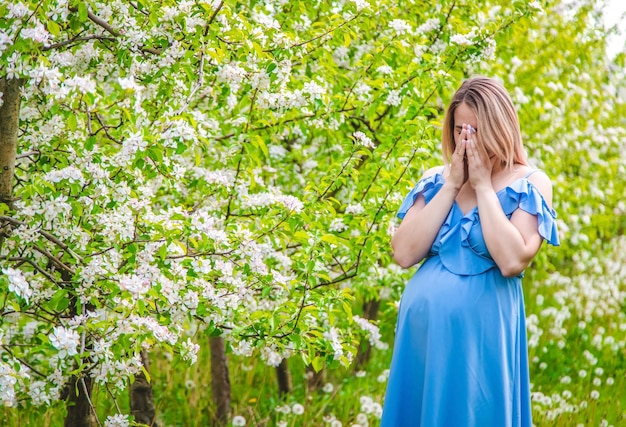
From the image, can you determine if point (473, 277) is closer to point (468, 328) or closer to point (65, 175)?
point (468, 328)

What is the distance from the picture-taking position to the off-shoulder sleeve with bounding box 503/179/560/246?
7.84 feet

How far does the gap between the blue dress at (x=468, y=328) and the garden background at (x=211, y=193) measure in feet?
1.47

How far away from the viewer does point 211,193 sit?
332 centimetres

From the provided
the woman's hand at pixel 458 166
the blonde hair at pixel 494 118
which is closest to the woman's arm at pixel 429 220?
the woman's hand at pixel 458 166

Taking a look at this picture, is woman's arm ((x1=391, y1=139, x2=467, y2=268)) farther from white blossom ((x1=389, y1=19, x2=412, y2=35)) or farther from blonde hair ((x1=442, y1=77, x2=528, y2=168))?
white blossom ((x1=389, y1=19, x2=412, y2=35))

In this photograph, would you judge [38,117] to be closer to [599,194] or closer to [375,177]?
[375,177]

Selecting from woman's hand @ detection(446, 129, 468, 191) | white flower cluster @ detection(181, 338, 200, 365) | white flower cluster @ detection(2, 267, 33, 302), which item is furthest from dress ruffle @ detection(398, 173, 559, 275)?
white flower cluster @ detection(2, 267, 33, 302)

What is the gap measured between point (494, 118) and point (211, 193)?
143cm

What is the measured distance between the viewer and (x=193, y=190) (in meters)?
3.58

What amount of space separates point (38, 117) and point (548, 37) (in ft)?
Answer: 14.6

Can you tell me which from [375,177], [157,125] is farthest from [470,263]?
[157,125]

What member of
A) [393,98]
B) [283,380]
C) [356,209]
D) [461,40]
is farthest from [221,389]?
[461,40]

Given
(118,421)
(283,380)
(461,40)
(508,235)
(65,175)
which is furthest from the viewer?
(283,380)

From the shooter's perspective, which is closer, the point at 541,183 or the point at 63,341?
the point at 63,341
